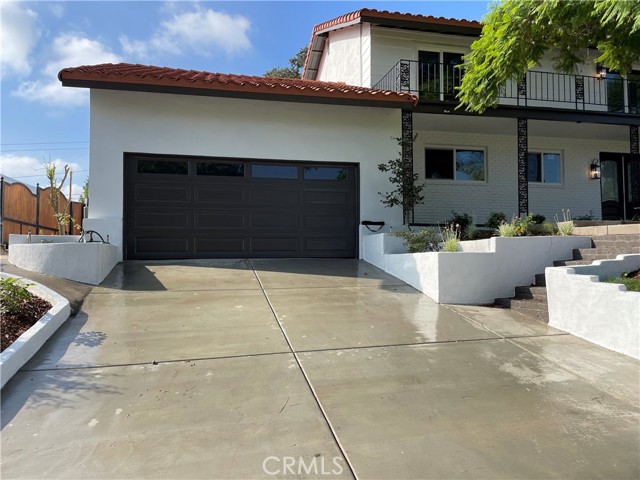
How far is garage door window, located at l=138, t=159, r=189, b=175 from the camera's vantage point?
371 inches

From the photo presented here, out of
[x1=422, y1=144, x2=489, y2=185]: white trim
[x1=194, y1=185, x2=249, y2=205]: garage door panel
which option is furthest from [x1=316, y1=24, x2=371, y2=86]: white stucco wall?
[x1=194, y1=185, x2=249, y2=205]: garage door panel

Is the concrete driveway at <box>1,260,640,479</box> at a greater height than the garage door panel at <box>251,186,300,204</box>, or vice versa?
the garage door panel at <box>251,186,300,204</box>

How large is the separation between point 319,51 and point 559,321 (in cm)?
1340

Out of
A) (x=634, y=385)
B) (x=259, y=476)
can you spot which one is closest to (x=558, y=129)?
(x=634, y=385)

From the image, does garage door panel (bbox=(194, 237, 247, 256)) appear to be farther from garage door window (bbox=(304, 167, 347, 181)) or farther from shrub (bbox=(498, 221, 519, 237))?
shrub (bbox=(498, 221, 519, 237))

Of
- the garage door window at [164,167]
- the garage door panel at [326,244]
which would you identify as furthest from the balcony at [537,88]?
the garage door window at [164,167]

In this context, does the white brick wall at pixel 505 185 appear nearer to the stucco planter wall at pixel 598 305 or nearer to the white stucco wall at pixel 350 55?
the white stucco wall at pixel 350 55

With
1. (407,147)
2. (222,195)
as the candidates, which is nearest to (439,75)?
(407,147)

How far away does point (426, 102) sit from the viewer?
10.6m

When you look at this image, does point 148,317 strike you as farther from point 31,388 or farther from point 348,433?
point 348,433

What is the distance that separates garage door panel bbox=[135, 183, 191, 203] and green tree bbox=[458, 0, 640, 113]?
6.46 meters

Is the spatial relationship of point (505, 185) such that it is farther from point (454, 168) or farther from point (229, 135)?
point (229, 135)

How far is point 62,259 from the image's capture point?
6723 millimetres

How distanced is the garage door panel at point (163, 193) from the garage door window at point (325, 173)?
297 cm
